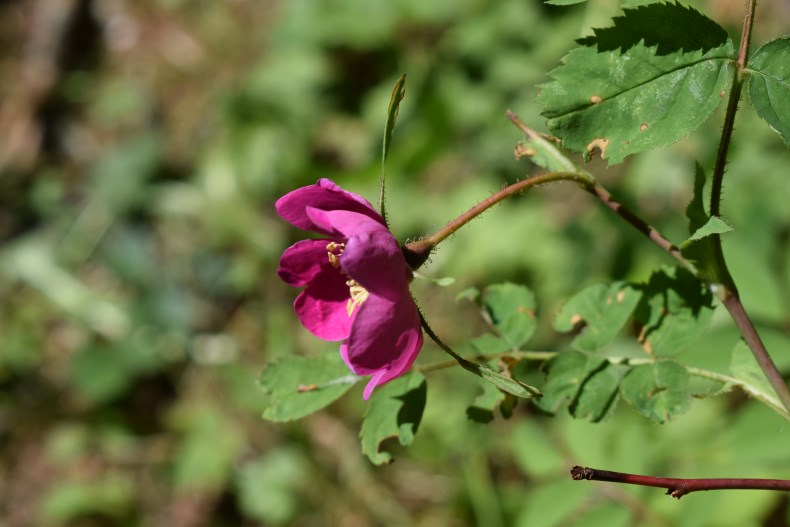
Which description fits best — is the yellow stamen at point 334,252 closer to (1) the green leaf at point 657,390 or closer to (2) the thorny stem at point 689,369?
(2) the thorny stem at point 689,369

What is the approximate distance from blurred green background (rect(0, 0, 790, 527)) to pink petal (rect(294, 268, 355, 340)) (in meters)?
1.23

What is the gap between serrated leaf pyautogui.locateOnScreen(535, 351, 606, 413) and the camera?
1090 mm

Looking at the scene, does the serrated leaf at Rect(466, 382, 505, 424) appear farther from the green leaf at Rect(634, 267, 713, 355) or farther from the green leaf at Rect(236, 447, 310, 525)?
the green leaf at Rect(236, 447, 310, 525)

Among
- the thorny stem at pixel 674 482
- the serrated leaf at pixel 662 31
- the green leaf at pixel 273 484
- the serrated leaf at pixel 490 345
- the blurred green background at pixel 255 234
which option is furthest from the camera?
the green leaf at pixel 273 484

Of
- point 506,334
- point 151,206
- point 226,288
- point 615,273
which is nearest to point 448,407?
point 615,273

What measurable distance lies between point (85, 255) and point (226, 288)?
27.7 inches

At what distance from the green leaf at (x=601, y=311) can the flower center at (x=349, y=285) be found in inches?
12.8

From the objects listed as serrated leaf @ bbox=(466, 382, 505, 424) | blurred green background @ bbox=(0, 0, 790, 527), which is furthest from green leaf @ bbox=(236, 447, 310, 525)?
serrated leaf @ bbox=(466, 382, 505, 424)

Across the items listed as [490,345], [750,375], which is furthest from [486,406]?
[750,375]

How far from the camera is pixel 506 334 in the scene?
120cm

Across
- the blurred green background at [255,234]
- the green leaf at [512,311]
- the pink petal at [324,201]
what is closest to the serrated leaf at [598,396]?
the green leaf at [512,311]

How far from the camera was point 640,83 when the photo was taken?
0.99m

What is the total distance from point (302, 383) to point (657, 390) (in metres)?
0.49

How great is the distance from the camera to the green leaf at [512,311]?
3.93ft
